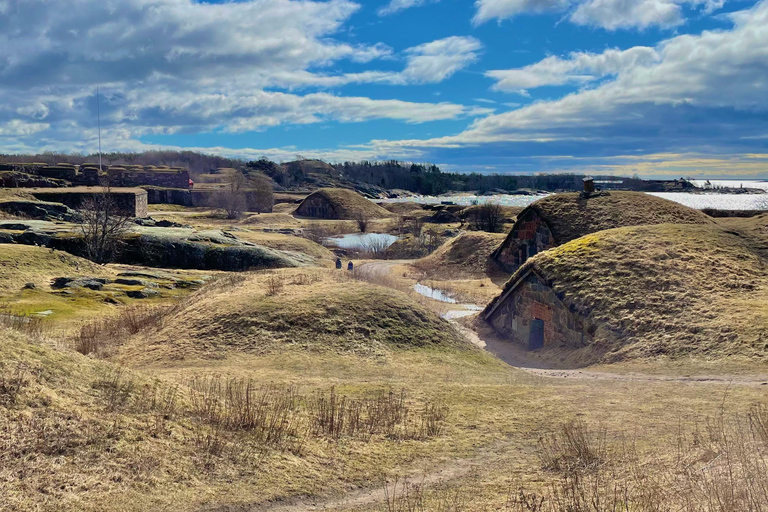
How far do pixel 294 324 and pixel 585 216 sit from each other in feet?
81.5

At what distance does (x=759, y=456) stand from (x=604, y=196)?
34.0 m

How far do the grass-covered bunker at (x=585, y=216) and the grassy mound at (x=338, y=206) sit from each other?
57069 millimetres

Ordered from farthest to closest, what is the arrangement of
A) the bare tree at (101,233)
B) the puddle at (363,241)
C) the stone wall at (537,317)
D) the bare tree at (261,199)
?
the bare tree at (261,199) → the puddle at (363,241) → the bare tree at (101,233) → the stone wall at (537,317)

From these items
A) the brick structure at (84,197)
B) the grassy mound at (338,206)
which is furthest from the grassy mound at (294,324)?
the grassy mound at (338,206)

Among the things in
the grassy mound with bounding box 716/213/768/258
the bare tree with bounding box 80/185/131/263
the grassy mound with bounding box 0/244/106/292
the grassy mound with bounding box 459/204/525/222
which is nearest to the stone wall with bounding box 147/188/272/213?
the grassy mound with bounding box 459/204/525/222

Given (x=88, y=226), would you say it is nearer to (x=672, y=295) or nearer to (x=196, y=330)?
(x=196, y=330)

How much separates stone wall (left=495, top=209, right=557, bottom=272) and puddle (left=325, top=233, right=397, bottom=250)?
23.1m

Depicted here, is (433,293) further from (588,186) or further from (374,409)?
(374,409)

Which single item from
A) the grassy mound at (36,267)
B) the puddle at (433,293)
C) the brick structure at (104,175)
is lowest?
the puddle at (433,293)

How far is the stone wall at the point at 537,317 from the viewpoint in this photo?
22375 mm

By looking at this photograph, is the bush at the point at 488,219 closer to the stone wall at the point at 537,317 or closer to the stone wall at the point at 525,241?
the stone wall at the point at 525,241

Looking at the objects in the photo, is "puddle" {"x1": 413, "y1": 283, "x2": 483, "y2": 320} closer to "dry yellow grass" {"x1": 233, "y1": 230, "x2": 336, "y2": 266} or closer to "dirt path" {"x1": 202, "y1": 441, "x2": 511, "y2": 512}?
"dry yellow grass" {"x1": 233, "y1": 230, "x2": 336, "y2": 266}

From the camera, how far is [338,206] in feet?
329

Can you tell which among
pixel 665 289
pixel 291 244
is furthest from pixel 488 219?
pixel 665 289
